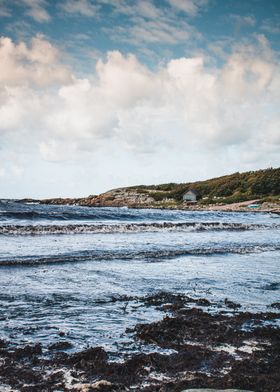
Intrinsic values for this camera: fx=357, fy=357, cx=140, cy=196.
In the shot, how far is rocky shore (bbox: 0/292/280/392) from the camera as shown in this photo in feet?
16.3

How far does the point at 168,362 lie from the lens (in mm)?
5750

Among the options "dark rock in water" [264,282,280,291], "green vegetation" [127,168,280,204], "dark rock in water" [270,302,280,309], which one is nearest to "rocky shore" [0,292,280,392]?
"dark rock in water" [270,302,280,309]

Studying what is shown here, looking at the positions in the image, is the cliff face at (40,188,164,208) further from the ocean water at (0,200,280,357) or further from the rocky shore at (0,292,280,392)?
the rocky shore at (0,292,280,392)

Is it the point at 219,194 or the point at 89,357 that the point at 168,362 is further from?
the point at 219,194

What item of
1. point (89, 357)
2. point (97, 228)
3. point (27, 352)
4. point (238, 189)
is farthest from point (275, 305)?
point (238, 189)

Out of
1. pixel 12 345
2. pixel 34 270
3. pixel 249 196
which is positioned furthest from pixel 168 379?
pixel 249 196

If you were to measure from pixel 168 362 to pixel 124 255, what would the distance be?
12.0 m

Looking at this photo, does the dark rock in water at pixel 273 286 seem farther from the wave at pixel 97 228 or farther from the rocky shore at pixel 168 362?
the wave at pixel 97 228

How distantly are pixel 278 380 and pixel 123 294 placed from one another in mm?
5587

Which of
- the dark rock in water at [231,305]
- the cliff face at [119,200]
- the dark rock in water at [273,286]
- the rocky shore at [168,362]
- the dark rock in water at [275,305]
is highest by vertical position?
the cliff face at [119,200]

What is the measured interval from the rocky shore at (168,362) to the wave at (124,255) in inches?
351

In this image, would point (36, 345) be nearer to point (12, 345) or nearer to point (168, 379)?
point (12, 345)

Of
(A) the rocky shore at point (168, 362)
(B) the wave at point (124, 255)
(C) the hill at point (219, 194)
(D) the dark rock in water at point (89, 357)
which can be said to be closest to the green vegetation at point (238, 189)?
(C) the hill at point (219, 194)

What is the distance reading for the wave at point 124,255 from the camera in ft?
50.0
